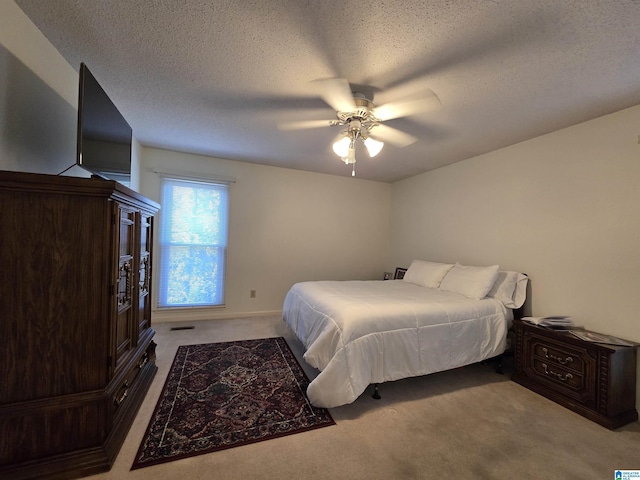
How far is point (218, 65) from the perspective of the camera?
5.49ft

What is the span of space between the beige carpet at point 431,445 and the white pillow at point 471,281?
0.90 meters

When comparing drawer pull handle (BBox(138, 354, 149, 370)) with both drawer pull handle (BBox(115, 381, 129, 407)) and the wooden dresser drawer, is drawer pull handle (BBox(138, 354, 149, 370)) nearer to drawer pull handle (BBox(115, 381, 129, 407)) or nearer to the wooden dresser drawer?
drawer pull handle (BBox(115, 381, 129, 407))

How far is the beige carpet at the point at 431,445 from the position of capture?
1.34 meters

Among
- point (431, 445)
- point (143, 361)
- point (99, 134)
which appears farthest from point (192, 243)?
point (431, 445)

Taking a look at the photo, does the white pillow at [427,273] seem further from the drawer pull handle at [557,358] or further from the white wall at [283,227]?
the white wall at [283,227]

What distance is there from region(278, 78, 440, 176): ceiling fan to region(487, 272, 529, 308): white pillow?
5.87 feet

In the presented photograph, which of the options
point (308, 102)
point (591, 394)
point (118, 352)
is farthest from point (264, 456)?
point (308, 102)

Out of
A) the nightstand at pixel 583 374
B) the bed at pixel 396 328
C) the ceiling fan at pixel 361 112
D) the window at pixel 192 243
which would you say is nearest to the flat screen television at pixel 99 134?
the ceiling fan at pixel 361 112

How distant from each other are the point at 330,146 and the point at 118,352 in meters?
2.73

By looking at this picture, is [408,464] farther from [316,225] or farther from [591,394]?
[316,225]

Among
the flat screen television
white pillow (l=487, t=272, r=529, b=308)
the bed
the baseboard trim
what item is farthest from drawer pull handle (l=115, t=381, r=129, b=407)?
white pillow (l=487, t=272, r=529, b=308)

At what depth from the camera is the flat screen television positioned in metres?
1.32

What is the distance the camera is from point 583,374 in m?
1.88

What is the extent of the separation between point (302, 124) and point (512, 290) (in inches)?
107
